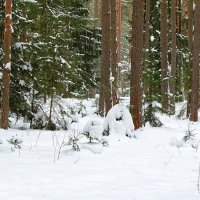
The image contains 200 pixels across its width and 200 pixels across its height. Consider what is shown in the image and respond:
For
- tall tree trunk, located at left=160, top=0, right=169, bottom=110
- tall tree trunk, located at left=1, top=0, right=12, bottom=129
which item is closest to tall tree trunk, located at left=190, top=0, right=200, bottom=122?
tall tree trunk, located at left=160, top=0, right=169, bottom=110

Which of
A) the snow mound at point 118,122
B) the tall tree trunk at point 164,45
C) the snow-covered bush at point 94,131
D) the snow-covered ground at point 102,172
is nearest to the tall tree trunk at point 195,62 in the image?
the tall tree trunk at point 164,45

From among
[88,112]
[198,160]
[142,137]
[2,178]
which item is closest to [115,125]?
[142,137]

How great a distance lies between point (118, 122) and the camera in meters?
10.6

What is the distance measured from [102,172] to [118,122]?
173 inches

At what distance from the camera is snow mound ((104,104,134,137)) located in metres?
10.6

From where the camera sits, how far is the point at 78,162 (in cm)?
702

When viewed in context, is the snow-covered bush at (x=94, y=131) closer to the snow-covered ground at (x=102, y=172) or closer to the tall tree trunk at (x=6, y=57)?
the snow-covered ground at (x=102, y=172)

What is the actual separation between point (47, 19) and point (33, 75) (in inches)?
75.4

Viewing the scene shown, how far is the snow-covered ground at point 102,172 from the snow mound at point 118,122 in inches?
39.4

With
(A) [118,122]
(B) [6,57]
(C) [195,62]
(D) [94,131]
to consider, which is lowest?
(D) [94,131]

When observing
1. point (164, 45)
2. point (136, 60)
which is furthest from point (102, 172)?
point (164, 45)

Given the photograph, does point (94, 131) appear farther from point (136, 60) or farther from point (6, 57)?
point (136, 60)

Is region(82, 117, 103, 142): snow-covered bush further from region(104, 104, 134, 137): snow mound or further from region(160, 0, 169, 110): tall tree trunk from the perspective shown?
region(160, 0, 169, 110): tall tree trunk

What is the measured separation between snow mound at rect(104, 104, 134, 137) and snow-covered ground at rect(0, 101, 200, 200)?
39.4 inches
